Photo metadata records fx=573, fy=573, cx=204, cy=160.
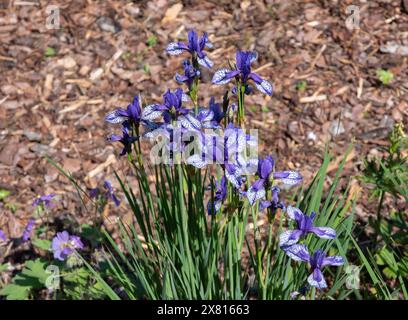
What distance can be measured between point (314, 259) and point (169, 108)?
696mm

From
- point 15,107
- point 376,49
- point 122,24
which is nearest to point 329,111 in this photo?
point 376,49

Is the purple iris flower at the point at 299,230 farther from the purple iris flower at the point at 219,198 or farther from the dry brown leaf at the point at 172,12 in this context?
the dry brown leaf at the point at 172,12

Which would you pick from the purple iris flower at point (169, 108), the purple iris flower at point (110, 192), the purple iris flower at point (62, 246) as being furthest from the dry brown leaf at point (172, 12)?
the purple iris flower at point (169, 108)

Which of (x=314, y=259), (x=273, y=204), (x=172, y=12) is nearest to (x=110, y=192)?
(x=273, y=204)

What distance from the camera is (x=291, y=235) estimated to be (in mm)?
1847

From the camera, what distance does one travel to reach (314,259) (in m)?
1.90

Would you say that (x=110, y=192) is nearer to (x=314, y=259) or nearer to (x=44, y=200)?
(x=44, y=200)

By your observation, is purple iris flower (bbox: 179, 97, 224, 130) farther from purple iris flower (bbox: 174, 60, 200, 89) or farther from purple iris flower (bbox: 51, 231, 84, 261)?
purple iris flower (bbox: 51, 231, 84, 261)

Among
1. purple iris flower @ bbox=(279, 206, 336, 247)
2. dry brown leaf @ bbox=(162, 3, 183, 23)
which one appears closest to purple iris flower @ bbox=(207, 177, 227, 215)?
purple iris flower @ bbox=(279, 206, 336, 247)

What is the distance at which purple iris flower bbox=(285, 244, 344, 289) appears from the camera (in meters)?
1.84

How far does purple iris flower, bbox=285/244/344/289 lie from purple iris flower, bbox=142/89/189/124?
0.58 m

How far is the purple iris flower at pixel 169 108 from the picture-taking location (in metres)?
1.90

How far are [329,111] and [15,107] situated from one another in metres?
2.31
